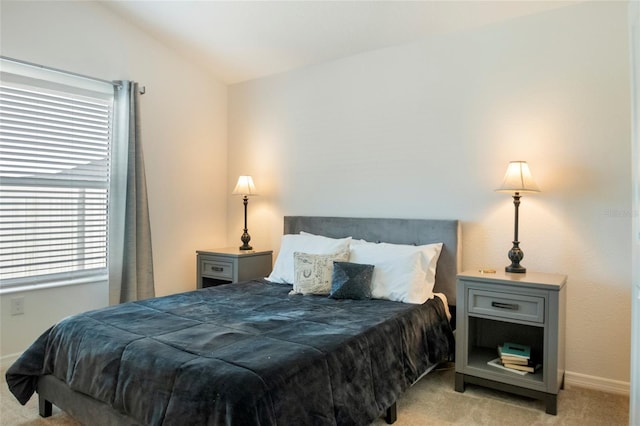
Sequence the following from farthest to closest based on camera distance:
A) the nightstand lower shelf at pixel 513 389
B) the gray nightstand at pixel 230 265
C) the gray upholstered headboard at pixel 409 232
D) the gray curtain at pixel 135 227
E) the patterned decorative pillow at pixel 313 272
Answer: the gray nightstand at pixel 230 265, the gray curtain at pixel 135 227, the gray upholstered headboard at pixel 409 232, the patterned decorative pillow at pixel 313 272, the nightstand lower shelf at pixel 513 389

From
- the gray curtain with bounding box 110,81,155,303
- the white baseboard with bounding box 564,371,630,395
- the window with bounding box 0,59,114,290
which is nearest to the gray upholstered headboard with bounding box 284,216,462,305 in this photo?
the white baseboard with bounding box 564,371,630,395

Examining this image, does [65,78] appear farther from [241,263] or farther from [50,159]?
[241,263]

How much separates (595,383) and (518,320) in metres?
0.78

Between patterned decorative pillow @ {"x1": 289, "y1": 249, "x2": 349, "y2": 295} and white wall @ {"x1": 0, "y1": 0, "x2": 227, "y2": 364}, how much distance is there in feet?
5.32

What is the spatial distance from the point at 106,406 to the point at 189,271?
2.42 meters

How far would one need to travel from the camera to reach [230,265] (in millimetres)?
3848

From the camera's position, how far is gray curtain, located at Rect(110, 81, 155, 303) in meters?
3.53

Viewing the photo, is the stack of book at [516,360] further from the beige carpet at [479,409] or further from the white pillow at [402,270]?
the white pillow at [402,270]

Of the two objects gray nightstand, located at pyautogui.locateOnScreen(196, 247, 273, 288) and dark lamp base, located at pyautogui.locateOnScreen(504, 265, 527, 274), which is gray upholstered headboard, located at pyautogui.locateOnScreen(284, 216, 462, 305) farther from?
gray nightstand, located at pyautogui.locateOnScreen(196, 247, 273, 288)

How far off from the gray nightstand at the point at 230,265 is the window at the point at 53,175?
85cm

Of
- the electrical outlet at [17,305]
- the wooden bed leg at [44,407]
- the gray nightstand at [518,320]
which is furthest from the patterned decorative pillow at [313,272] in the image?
the electrical outlet at [17,305]

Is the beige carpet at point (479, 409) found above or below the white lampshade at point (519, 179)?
below

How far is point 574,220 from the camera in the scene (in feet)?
9.09

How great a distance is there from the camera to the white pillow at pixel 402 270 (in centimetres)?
280
